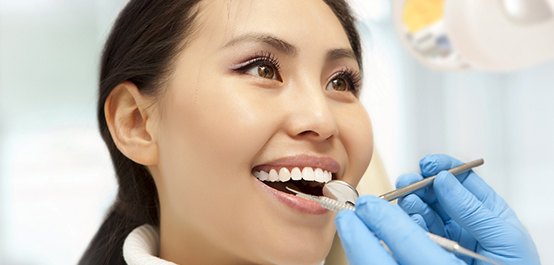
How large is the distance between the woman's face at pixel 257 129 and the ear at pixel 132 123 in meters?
0.04

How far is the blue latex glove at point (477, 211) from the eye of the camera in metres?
1.08

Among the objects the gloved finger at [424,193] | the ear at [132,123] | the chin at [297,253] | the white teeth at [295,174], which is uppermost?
the gloved finger at [424,193]

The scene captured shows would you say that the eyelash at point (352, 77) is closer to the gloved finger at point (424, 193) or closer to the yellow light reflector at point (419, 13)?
the gloved finger at point (424, 193)

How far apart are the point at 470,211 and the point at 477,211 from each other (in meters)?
0.01

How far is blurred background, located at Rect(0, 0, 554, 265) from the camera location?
282cm

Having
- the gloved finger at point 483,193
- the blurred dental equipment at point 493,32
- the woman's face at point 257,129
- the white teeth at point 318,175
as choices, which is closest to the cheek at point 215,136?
the woman's face at point 257,129

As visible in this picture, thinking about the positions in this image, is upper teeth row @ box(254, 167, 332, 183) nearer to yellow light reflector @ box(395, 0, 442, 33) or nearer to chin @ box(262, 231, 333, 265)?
chin @ box(262, 231, 333, 265)

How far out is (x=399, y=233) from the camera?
35.1 inches

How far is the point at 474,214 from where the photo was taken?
1073 mm

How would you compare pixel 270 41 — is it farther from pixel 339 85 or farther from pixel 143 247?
pixel 143 247

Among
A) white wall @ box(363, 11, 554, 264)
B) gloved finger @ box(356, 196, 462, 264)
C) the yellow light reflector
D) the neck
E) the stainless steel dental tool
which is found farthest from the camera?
white wall @ box(363, 11, 554, 264)

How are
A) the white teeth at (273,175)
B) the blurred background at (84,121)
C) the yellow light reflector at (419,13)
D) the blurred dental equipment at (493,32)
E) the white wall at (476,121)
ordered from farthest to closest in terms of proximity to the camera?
the blurred background at (84,121)
the white wall at (476,121)
the yellow light reflector at (419,13)
the blurred dental equipment at (493,32)
the white teeth at (273,175)

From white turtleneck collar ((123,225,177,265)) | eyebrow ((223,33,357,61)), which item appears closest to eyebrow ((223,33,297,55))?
eyebrow ((223,33,357,61))

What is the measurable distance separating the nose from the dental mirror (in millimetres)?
92
